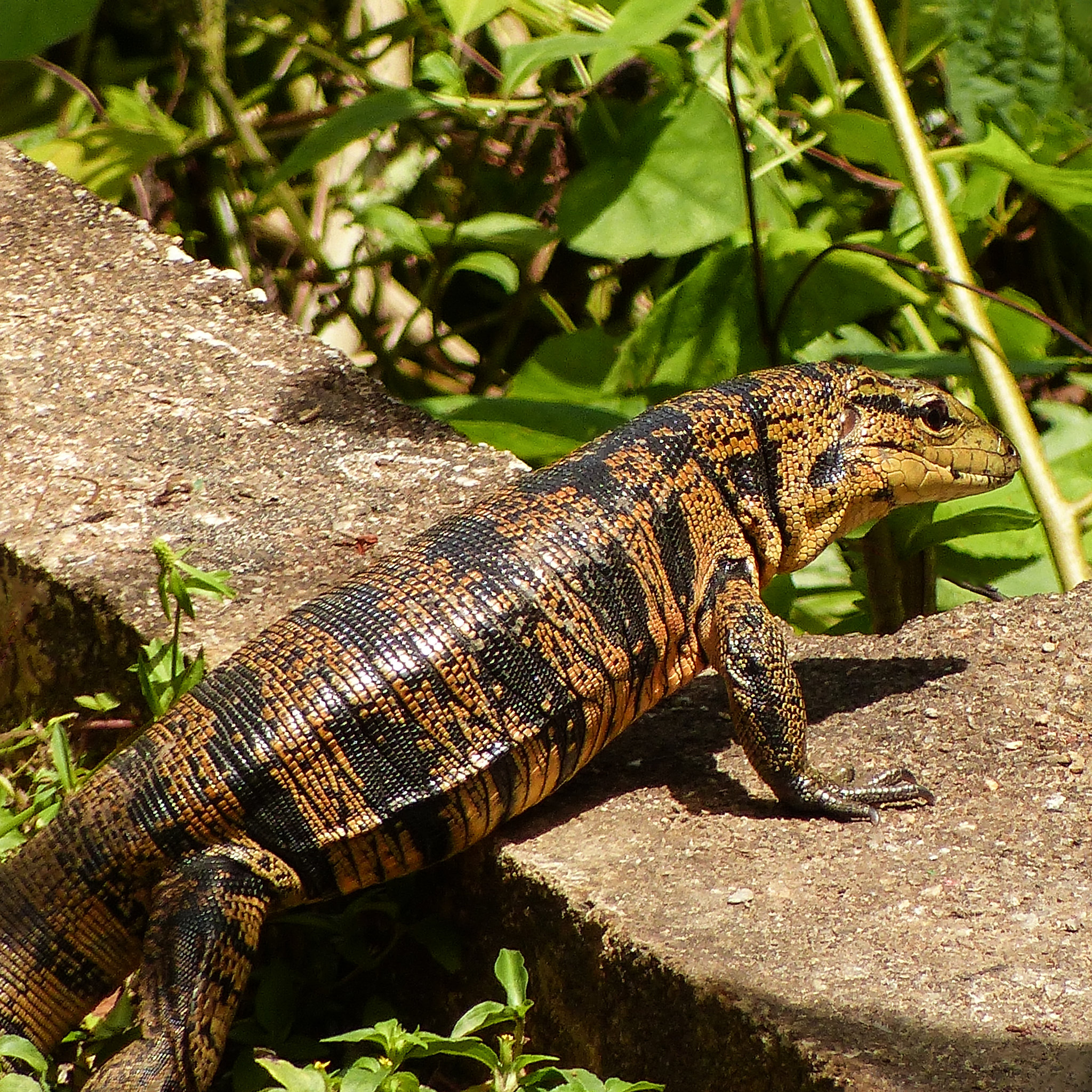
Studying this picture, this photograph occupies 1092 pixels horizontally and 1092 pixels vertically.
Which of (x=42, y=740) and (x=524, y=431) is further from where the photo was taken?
(x=524, y=431)

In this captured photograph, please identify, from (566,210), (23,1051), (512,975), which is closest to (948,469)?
(566,210)

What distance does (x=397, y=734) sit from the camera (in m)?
3.06

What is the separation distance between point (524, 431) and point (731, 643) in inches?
50.7

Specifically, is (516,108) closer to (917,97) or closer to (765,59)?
(765,59)

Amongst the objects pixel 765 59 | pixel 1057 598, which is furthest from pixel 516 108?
pixel 1057 598

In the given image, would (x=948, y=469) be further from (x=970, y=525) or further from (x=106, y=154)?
(x=106, y=154)

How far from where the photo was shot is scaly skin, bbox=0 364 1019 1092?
9.75 ft

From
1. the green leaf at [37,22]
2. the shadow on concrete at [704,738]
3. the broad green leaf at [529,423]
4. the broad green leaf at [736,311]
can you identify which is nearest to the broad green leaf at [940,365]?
the broad green leaf at [736,311]

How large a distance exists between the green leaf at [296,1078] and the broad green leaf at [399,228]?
10.6ft

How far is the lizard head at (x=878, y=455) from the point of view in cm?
381

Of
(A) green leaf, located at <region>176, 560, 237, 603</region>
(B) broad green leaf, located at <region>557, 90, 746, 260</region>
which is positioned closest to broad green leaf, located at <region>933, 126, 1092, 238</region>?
(B) broad green leaf, located at <region>557, 90, 746, 260</region>

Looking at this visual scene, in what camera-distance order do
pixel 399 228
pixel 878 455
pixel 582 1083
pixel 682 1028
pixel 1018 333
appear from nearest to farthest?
pixel 582 1083 → pixel 682 1028 → pixel 878 455 → pixel 1018 333 → pixel 399 228

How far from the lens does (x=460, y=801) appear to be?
3117mm

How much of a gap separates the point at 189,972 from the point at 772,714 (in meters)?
1.35
